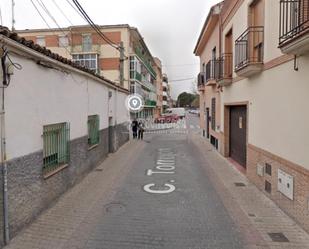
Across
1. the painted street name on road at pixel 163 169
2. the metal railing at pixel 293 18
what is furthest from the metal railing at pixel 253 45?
the painted street name on road at pixel 163 169

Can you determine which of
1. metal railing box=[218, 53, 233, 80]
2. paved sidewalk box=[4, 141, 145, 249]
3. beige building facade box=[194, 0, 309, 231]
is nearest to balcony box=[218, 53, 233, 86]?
metal railing box=[218, 53, 233, 80]

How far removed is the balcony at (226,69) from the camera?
11.1 meters

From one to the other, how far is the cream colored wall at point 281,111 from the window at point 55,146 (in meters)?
4.77

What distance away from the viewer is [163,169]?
10281 millimetres

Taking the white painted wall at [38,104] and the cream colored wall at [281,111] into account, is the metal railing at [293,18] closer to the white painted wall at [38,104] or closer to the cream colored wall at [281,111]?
the cream colored wall at [281,111]

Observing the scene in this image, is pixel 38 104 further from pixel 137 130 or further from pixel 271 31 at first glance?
pixel 137 130

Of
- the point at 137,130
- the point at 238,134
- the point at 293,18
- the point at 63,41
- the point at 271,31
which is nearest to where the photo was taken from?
the point at 293,18

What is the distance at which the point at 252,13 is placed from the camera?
27.4 feet

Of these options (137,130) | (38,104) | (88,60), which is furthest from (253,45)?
(88,60)

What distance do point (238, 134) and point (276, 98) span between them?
450 centimetres

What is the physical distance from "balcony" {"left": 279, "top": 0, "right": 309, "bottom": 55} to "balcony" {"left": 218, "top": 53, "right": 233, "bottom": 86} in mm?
5506

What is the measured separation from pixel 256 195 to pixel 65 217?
4306mm

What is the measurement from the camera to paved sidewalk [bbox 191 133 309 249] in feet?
15.2

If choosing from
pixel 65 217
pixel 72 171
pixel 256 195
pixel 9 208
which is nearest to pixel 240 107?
pixel 256 195
